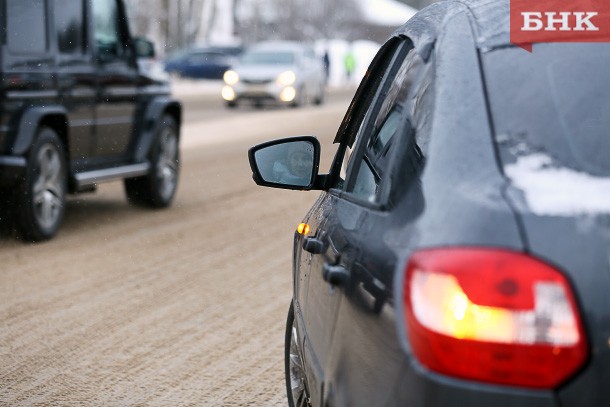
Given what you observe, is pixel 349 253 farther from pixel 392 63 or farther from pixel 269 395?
pixel 269 395

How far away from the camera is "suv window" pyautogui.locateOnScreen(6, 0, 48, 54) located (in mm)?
8812

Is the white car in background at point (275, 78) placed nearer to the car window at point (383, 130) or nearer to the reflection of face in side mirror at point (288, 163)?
the reflection of face in side mirror at point (288, 163)

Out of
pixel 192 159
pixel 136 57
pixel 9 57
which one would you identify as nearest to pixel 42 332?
pixel 9 57

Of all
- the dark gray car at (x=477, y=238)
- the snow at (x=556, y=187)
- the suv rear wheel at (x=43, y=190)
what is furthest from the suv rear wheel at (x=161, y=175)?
the snow at (x=556, y=187)

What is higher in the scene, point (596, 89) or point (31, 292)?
point (596, 89)


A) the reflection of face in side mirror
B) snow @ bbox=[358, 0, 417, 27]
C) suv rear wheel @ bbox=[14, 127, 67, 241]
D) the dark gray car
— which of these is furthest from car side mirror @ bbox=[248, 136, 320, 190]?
snow @ bbox=[358, 0, 417, 27]

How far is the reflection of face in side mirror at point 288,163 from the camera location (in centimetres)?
345

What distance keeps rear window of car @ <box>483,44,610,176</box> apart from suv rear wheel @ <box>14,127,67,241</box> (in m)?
6.71

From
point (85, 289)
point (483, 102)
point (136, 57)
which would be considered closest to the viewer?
point (483, 102)

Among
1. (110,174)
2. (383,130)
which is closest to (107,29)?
(110,174)

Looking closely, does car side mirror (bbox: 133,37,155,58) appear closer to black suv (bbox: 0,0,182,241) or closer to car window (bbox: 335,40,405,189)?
black suv (bbox: 0,0,182,241)

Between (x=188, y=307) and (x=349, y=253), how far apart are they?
436 centimetres

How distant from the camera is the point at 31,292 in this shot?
7328 millimetres

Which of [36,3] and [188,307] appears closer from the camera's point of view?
[188,307]
